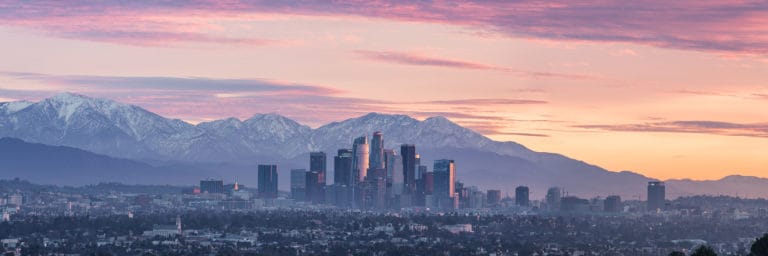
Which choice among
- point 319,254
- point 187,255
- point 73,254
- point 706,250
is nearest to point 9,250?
point 73,254

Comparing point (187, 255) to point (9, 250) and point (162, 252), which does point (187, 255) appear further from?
point (9, 250)

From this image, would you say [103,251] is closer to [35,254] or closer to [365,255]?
[35,254]

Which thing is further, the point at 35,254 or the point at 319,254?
the point at 319,254

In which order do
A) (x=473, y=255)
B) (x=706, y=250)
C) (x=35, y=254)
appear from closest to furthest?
(x=706, y=250) → (x=35, y=254) → (x=473, y=255)

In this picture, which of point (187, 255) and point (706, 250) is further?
point (187, 255)

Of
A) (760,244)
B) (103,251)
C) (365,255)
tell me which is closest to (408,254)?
(365,255)

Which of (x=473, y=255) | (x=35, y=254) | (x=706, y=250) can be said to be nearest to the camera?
(x=706, y=250)

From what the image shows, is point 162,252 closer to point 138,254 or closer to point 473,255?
point 138,254
